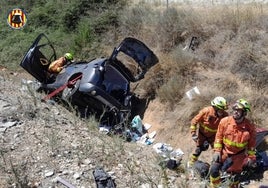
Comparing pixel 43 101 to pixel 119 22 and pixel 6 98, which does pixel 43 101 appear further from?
pixel 119 22

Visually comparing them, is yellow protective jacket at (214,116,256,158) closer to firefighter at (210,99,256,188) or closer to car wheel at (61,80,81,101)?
firefighter at (210,99,256,188)

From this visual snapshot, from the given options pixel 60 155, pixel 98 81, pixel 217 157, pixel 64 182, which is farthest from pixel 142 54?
pixel 64 182

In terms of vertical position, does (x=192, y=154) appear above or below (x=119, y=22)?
below

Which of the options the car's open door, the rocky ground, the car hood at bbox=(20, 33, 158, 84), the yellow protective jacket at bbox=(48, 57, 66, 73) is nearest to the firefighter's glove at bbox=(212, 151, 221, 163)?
the rocky ground

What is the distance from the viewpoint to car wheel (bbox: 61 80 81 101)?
385 inches

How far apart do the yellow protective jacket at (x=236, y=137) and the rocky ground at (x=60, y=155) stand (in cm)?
86

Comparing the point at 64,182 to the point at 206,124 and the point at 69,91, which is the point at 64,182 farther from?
the point at 69,91

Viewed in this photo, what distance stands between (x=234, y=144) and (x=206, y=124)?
1.13 m

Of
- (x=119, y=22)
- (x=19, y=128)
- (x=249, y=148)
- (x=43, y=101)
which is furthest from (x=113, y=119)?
(x=119, y=22)

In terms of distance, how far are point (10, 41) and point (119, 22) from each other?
5356 millimetres

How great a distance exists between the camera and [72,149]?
6.83m

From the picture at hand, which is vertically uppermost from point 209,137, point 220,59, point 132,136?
point 220,59

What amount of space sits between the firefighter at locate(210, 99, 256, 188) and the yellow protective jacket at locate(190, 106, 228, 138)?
82 centimetres

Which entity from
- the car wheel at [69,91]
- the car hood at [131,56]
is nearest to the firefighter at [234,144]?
the car wheel at [69,91]
